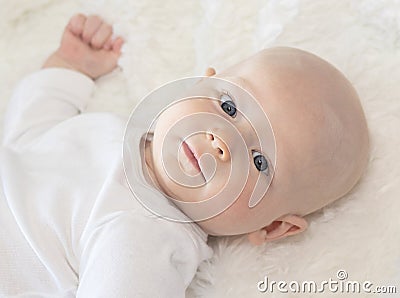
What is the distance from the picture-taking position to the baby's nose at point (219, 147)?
1.00m

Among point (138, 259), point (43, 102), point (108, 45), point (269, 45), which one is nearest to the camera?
point (138, 259)

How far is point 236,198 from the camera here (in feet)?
3.38

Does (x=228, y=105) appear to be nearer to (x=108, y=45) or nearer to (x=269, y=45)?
(x=269, y=45)

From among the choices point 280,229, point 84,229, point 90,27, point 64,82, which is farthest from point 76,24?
point 280,229

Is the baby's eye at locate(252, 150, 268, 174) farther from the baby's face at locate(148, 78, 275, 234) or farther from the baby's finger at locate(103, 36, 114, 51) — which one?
the baby's finger at locate(103, 36, 114, 51)

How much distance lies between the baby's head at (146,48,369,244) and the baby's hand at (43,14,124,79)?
40cm

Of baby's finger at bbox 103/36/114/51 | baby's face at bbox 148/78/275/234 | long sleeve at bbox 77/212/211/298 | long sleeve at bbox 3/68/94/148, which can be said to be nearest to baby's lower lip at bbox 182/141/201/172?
baby's face at bbox 148/78/275/234

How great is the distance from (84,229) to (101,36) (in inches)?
20.9

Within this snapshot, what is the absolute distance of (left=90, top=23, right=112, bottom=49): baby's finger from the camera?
145 cm

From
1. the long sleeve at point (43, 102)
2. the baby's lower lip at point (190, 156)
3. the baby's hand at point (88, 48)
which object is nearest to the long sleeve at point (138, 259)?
the baby's lower lip at point (190, 156)

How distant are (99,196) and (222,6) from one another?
0.49m

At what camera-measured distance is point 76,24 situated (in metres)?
1.47

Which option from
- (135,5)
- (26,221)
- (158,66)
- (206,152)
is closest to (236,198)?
(206,152)

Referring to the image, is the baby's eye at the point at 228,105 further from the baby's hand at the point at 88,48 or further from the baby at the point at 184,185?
the baby's hand at the point at 88,48
